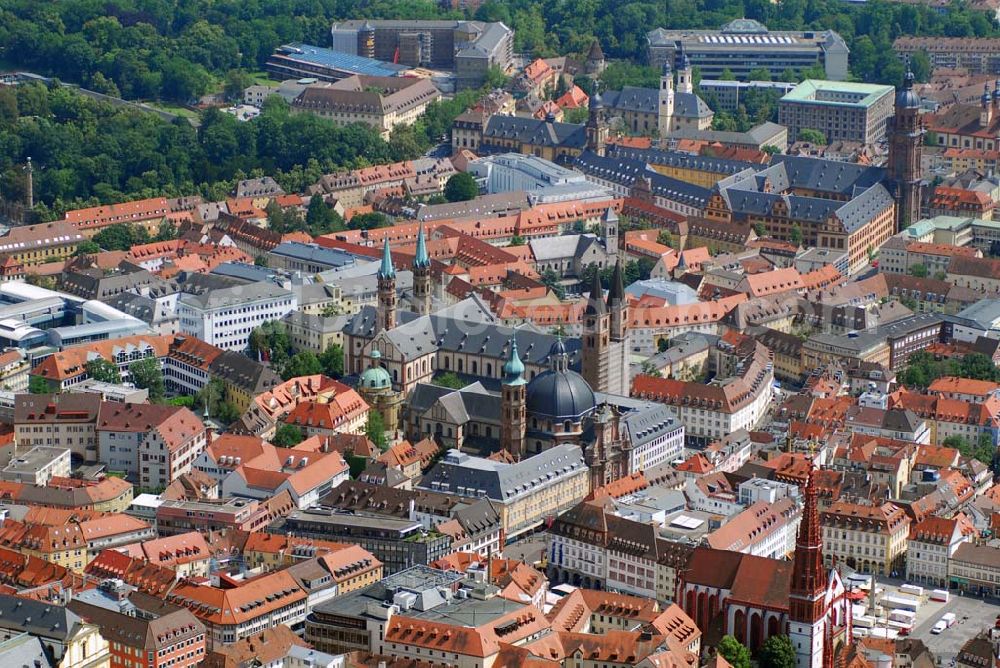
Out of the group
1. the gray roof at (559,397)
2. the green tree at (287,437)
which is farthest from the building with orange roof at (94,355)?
the gray roof at (559,397)

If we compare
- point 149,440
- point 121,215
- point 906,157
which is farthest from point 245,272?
point 906,157

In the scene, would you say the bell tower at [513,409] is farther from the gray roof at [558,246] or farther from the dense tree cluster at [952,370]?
the gray roof at [558,246]

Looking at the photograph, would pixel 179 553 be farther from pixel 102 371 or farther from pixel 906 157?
pixel 906 157

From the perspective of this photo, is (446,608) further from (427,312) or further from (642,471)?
(427,312)

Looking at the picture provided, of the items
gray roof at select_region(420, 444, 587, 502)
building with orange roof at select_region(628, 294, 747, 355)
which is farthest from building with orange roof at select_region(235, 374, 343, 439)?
building with orange roof at select_region(628, 294, 747, 355)

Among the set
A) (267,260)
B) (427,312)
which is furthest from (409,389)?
(267,260)

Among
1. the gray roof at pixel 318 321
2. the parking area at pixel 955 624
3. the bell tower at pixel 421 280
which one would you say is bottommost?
the parking area at pixel 955 624

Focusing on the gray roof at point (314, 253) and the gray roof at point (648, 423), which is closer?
the gray roof at point (648, 423)
